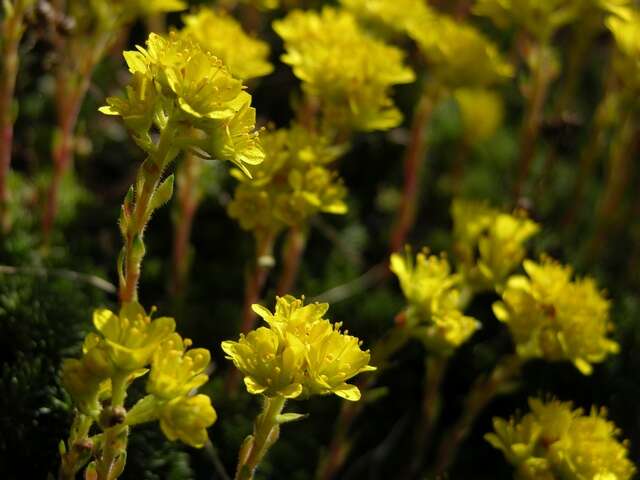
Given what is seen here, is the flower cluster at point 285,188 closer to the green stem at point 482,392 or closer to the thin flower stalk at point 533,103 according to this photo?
the green stem at point 482,392

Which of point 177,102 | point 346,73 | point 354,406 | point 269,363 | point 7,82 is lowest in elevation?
point 354,406

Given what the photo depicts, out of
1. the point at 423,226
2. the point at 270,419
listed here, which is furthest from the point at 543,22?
the point at 270,419

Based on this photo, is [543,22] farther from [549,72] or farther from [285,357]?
[285,357]

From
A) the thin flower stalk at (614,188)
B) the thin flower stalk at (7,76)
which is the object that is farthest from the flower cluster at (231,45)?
the thin flower stalk at (614,188)

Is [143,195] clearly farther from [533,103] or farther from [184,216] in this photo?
[533,103]

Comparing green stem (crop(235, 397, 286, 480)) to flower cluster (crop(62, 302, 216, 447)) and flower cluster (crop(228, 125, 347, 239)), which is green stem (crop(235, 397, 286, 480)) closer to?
flower cluster (crop(62, 302, 216, 447))

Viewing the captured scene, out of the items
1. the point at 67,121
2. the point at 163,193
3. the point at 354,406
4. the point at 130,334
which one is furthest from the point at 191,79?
the point at 67,121
